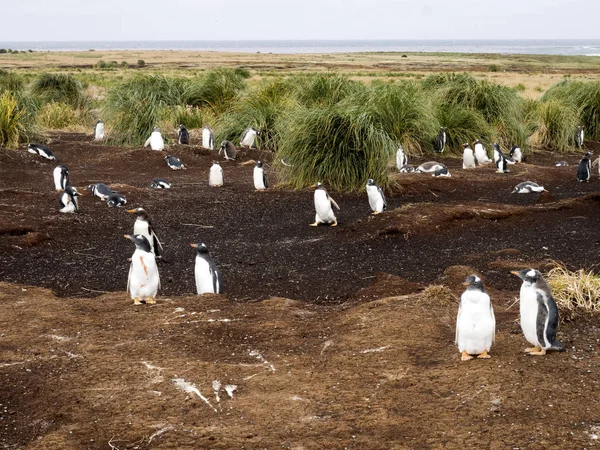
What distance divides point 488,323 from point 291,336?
1685 millimetres

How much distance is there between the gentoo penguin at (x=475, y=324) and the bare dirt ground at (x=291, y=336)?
0.12 m

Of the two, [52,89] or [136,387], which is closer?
[136,387]

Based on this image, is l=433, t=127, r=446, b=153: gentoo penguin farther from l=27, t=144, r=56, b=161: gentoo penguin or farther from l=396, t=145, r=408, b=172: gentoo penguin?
l=27, t=144, r=56, b=161: gentoo penguin

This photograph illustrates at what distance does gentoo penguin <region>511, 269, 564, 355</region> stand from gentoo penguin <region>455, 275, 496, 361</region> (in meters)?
0.27

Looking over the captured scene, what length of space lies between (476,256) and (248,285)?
274 centimetres

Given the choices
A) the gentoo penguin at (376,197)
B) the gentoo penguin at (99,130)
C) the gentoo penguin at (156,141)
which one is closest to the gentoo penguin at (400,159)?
the gentoo penguin at (376,197)

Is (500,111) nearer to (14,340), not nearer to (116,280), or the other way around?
(116,280)

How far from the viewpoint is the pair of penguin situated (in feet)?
16.9

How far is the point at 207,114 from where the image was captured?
22.4 metres

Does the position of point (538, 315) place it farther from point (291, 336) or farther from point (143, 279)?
point (143, 279)

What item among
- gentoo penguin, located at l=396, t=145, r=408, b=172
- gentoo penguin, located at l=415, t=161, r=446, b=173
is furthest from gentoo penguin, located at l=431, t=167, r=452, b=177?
gentoo penguin, located at l=396, t=145, r=408, b=172

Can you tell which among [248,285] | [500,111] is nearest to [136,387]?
[248,285]

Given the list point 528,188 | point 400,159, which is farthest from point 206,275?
point 400,159

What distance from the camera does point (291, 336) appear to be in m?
6.15
